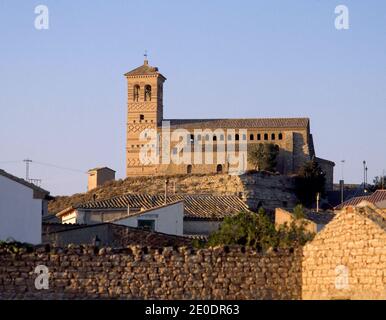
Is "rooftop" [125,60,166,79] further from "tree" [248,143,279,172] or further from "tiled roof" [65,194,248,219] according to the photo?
"tiled roof" [65,194,248,219]

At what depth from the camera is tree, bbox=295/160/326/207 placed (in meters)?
87.4

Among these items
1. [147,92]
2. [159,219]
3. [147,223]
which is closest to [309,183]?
[147,92]

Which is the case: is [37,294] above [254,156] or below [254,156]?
below

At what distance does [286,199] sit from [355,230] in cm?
7172

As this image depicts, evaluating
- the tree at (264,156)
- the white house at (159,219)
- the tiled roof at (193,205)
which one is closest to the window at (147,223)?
the white house at (159,219)

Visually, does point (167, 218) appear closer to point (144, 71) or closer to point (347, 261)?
point (347, 261)

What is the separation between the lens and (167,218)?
3491 centimetres

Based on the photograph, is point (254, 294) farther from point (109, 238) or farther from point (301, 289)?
point (109, 238)

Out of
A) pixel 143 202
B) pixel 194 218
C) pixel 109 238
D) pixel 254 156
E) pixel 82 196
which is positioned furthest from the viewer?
pixel 254 156

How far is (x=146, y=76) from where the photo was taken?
364ft

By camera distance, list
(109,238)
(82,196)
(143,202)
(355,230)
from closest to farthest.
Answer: (355,230) → (109,238) → (143,202) → (82,196)

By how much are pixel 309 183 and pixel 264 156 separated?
807 cm

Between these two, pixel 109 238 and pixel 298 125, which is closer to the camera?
pixel 109 238
